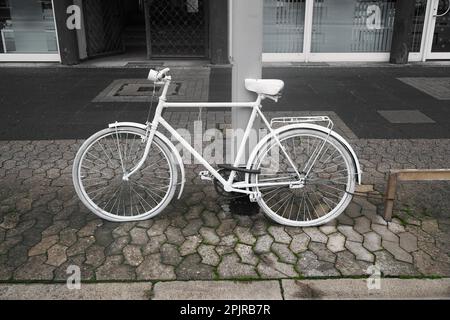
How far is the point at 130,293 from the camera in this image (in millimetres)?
3053

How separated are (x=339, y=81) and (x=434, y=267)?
6.25m

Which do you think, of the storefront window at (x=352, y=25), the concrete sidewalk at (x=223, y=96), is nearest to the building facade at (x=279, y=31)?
the storefront window at (x=352, y=25)

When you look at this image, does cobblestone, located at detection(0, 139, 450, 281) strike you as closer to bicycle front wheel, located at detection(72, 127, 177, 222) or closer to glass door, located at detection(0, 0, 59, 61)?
bicycle front wheel, located at detection(72, 127, 177, 222)

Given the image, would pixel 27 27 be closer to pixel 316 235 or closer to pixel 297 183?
pixel 297 183

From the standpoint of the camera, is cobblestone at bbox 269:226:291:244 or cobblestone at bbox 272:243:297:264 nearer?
cobblestone at bbox 272:243:297:264

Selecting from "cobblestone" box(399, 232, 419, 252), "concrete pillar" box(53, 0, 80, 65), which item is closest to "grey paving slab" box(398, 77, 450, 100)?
"cobblestone" box(399, 232, 419, 252)

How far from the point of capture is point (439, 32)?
34.9 ft

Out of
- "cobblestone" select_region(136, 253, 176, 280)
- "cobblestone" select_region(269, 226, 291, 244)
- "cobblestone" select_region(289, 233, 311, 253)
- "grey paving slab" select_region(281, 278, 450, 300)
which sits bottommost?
"grey paving slab" select_region(281, 278, 450, 300)

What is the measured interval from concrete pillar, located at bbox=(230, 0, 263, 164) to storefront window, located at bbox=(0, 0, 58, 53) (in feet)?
27.7

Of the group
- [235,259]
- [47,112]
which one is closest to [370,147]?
[235,259]

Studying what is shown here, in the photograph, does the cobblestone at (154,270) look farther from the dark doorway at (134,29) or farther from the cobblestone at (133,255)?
the dark doorway at (134,29)

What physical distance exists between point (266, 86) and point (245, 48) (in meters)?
0.43

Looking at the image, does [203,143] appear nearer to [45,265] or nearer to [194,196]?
[194,196]

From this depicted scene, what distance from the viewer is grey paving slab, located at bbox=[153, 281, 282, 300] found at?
119 inches
